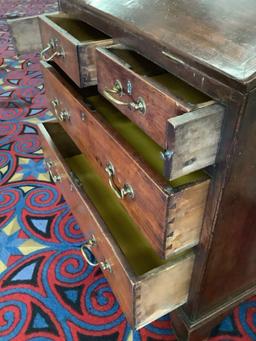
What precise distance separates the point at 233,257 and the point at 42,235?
0.60 m

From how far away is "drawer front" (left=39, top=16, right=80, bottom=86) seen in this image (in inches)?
27.1

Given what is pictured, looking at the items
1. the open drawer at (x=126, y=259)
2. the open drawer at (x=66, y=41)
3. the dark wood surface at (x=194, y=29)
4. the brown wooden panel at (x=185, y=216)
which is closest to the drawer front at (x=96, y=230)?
the open drawer at (x=126, y=259)

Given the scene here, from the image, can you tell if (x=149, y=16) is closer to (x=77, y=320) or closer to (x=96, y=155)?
(x=96, y=155)

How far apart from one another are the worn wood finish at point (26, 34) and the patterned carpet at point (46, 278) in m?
0.46

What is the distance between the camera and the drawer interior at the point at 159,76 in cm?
51

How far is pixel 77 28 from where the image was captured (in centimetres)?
84

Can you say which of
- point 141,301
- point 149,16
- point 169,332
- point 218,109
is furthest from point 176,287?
point 149,16

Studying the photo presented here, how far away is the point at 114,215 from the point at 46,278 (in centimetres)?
29

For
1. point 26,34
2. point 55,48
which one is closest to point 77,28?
point 55,48

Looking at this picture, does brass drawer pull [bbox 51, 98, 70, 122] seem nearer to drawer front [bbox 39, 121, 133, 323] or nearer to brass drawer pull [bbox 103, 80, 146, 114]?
drawer front [bbox 39, 121, 133, 323]

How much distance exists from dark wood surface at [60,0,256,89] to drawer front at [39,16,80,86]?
0.07m

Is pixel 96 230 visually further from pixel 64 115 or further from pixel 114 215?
pixel 64 115

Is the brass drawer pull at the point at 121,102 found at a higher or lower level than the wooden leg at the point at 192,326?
higher

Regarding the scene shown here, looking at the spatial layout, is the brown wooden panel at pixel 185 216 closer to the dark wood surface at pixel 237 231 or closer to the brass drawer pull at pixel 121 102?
the dark wood surface at pixel 237 231
